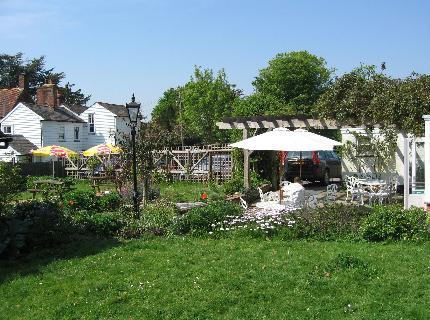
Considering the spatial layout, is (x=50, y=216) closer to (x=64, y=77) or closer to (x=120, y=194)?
(x=120, y=194)

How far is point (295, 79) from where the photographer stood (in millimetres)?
56188

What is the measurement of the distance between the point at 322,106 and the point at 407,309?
1253 cm

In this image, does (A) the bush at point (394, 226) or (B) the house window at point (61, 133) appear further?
(B) the house window at point (61, 133)

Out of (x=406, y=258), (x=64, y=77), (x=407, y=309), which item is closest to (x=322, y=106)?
(x=406, y=258)

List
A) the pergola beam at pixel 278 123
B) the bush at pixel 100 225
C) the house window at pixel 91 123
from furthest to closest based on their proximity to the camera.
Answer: the house window at pixel 91 123, the pergola beam at pixel 278 123, the bush at pixel 100 225

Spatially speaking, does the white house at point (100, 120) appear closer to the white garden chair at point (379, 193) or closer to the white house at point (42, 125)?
the white house at point (42, 125)

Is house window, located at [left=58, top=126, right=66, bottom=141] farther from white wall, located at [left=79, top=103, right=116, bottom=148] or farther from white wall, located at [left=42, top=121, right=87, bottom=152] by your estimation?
white wall, located at [left=79, top=103, right=116, bottom=148]

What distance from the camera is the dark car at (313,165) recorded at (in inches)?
869

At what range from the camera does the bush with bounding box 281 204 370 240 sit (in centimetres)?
1034

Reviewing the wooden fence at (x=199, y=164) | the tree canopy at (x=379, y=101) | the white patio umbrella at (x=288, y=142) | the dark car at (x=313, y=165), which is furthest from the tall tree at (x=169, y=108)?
the white patio umbrella at (x=288, y=142)

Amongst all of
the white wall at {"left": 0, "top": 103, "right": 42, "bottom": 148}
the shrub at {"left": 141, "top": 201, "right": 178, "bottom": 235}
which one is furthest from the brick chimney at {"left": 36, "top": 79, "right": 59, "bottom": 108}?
the shrub at {"left": 141, "top": 201, "right": 178, "bottom": 235}

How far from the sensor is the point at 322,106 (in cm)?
1814

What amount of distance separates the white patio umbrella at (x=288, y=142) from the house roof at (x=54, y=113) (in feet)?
94.8

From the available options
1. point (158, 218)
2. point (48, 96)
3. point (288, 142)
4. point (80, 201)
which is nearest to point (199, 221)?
point (158, 218)
